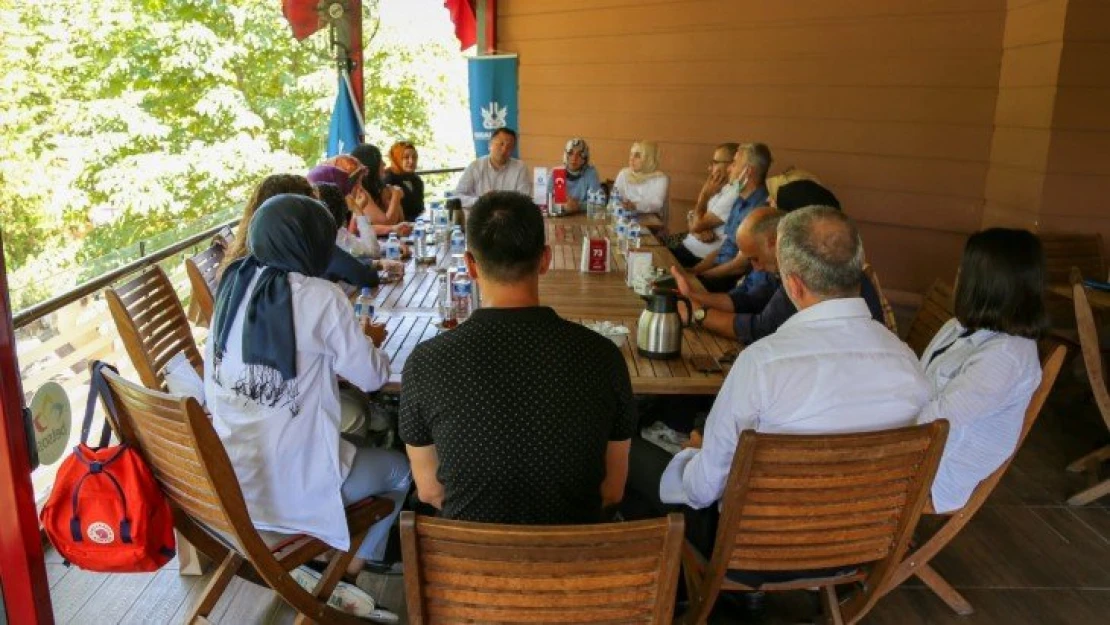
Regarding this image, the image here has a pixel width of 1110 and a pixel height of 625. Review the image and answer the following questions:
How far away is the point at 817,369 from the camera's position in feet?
6.21

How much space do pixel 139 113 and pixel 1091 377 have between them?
10358 mm

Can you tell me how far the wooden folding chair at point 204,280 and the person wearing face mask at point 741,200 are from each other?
2.36 meters

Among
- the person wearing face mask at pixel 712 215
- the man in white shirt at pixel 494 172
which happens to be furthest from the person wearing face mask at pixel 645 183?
the man in white shirt at pixel 494 172

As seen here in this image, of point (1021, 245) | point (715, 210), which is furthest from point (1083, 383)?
point (1021, 245)

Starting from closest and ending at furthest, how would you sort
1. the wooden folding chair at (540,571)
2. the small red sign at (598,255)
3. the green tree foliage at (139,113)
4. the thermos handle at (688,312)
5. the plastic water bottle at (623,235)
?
the wooden folding chair at (540,571)
the thermos handle at (688,312)
the small red sign at (598,255)
the plastic water bottle at (623,235)
the green tree foliage at (139,113)

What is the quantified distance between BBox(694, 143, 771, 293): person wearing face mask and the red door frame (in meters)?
3.34

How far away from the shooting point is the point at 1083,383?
469 cm

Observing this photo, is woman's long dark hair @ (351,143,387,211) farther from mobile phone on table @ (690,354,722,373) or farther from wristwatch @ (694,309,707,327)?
mobile phone on table @ (690,354,722,373)

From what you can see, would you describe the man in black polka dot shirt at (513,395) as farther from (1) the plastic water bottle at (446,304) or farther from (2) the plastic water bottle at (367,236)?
(2) the plastic water bottle at (367,236)

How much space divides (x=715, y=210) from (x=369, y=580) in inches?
136

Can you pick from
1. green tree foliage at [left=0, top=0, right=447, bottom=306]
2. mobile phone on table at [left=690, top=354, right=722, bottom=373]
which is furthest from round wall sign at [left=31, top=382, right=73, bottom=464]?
green tree foliage at [left=0, top=0, right=447, bottom=306]

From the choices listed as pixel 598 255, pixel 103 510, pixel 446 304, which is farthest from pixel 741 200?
pixel 103 510

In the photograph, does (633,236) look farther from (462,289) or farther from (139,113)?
(139,113)

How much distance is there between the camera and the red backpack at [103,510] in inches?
75.0
